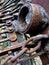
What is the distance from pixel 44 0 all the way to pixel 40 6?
3 cm

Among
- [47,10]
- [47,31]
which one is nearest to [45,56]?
[47,31]

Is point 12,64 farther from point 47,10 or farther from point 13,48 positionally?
point 47,10

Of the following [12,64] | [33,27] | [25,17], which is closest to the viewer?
[12,64]

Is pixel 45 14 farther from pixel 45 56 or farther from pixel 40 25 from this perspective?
pixel 45 56

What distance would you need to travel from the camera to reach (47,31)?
0.83m

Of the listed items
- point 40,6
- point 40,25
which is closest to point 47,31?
point 40,25

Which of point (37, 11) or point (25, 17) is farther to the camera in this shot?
point (25, 17)

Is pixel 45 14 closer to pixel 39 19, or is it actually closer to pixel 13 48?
pixel 39 19

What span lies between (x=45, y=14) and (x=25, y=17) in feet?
0.39

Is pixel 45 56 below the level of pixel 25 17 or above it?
below

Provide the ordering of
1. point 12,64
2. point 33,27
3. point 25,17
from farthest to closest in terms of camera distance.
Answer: point 25,17
point 33,27
point 12,64

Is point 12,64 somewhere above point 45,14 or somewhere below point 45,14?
below

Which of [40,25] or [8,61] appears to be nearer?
[8,61]

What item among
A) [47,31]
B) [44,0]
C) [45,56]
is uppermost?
[44,0]
